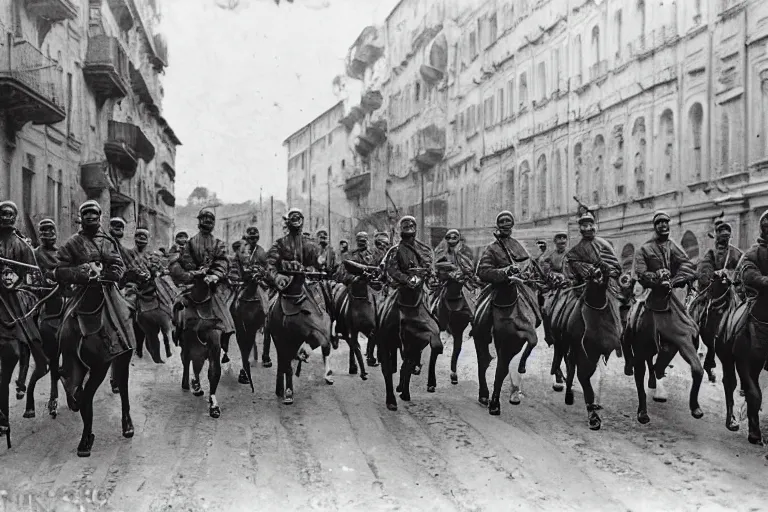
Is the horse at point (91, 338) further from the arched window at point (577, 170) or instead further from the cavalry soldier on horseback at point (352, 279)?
the arched window at point (577, 170)

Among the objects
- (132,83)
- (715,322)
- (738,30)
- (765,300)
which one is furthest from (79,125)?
(765,300)

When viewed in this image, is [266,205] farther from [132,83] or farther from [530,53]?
[530,53]

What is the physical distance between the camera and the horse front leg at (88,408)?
795cm

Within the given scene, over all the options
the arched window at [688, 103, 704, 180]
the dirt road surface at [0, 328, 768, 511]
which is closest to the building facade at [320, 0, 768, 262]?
the arched window at [688, 103, 704, 180]

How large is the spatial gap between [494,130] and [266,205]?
63.3 ft

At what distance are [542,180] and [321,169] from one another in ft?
76.5

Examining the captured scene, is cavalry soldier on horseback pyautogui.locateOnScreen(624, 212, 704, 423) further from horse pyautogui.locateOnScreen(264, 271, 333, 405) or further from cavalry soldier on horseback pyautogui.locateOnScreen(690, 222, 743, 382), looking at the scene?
horse pyautogui.locateOnScreen(264, 271, 333, 405)

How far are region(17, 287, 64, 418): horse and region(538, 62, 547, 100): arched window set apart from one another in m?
19.4

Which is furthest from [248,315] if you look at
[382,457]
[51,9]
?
[51,9]

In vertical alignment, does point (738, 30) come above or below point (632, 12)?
below

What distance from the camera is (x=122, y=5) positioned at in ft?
103

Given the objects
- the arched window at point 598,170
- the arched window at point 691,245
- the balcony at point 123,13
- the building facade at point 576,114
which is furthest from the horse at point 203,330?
the balcony at point 123,13

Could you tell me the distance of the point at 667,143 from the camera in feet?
68.7

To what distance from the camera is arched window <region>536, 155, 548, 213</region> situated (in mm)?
26516
